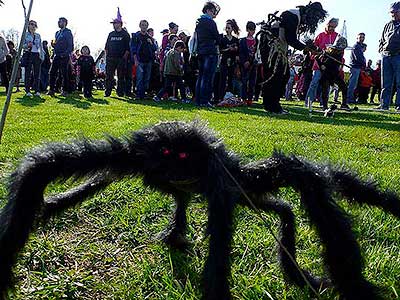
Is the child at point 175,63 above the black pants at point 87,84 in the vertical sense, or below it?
above

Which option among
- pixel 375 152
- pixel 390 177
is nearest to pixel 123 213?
pixel 390 177

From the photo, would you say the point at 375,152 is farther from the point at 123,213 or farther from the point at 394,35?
the point at 394,35

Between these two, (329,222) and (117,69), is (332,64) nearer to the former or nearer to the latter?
(117,69)

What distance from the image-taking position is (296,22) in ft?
23.8

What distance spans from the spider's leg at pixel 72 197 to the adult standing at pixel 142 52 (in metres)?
10.6

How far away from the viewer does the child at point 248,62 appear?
10992mm

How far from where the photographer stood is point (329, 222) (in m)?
1.20

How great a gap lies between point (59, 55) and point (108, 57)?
1.27 metres

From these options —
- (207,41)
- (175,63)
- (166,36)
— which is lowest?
(175,63)

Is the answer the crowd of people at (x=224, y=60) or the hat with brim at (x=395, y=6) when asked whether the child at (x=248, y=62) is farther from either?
the hat with brim at (x=395, y=6)

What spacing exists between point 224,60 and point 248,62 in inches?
24.7

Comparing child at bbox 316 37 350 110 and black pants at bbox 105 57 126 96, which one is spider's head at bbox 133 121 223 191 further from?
black pants at bbox 105 57 126 96

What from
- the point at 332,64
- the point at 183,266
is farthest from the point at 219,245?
the point at 332,64

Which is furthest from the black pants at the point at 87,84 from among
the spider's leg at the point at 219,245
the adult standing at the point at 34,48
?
the spider's leg at the point at 219,245
